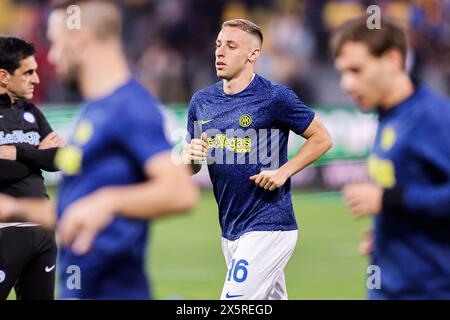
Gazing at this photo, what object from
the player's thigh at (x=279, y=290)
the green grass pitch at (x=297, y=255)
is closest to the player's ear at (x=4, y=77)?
the player's thigh at (x=279, y=290)

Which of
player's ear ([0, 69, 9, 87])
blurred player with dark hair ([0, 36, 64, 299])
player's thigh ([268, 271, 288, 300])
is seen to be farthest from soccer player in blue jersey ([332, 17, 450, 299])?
player's ear ([0, 69, 9, 87])

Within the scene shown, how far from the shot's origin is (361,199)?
15.0 feet

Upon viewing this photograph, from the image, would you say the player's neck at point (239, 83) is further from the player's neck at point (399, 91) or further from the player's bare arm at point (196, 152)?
the player's neck at point (399, 91)

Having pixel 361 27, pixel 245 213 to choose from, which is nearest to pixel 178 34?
pixel 245 213

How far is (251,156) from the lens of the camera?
646 cm

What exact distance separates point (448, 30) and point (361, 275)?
937 centimetres

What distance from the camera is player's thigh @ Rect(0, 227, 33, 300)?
650 cm

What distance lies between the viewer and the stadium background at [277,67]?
16.4m

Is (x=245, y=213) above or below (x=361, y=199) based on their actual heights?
below

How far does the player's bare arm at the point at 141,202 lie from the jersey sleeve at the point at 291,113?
2294 mm

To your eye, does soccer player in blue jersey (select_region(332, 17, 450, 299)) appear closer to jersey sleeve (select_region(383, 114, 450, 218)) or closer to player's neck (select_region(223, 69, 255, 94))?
jersey sleeve (select_region(383, 114, 450, 218))

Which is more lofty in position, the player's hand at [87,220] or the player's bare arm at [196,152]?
the player's hand at [87,220]

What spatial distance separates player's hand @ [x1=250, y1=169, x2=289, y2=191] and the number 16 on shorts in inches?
19.4
